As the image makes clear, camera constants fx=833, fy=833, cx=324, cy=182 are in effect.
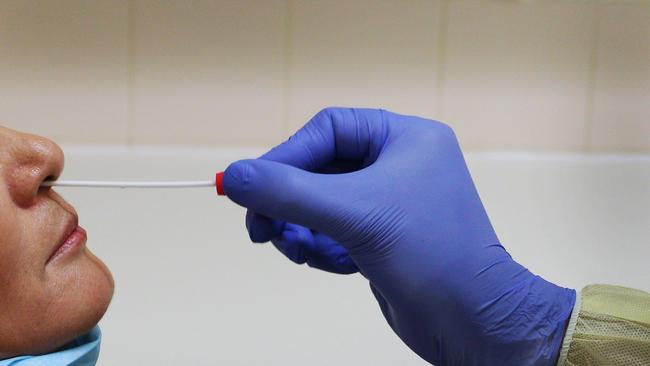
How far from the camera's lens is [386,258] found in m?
0.93

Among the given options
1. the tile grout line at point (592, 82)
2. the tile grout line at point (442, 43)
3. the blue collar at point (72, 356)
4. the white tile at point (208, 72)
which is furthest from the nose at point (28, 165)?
the tile grout line at point (592, 82)

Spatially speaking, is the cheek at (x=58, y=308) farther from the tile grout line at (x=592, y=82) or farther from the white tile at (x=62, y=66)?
the tile grout line at (x=592, y=82)

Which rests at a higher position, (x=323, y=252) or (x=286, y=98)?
(x=286, y=98)

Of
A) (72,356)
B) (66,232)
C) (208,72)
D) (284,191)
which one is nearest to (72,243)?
(66,232)

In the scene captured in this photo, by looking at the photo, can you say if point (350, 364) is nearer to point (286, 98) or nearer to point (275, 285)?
point (275, 285)

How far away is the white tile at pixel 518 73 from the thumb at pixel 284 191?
858mm

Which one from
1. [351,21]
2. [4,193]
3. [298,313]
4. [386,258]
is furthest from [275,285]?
[4,193]

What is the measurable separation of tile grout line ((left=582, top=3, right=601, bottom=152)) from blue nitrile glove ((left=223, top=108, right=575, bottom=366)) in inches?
31.2

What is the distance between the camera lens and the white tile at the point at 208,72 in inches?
64.5

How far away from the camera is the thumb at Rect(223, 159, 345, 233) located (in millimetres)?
890

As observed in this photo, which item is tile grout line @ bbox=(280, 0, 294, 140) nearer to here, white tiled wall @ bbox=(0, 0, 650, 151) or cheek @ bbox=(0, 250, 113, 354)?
white tiled wall @ bbox=(0, 0, 650, 151)

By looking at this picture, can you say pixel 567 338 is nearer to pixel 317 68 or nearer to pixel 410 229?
pixel 410 229

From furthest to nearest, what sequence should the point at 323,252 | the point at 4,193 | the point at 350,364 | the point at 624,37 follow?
1. the point at 624,37
2. the point at 350,364
3. the point at 323,252
4. the point at 4,193

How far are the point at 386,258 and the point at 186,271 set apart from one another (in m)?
0.76
